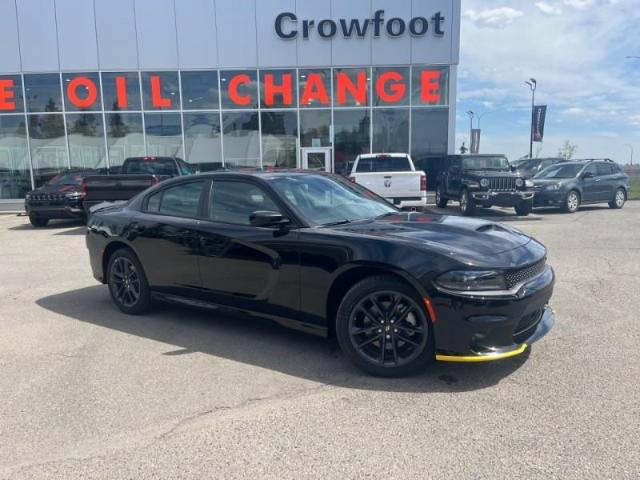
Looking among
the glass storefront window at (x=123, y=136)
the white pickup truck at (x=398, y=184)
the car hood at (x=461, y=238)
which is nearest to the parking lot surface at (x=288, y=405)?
the car hood at (x=461, y=238)

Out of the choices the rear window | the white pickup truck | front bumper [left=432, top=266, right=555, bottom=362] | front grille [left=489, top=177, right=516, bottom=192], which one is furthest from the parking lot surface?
front grille [left=489, top=177, right=516, bottom=192]

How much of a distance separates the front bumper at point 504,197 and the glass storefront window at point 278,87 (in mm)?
10019

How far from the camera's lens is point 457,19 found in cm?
2008

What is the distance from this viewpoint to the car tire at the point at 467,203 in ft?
48.1

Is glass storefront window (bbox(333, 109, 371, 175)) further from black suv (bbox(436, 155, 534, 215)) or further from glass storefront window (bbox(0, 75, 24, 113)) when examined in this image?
glass storefront window (bbox(0, 75, 24, 113))

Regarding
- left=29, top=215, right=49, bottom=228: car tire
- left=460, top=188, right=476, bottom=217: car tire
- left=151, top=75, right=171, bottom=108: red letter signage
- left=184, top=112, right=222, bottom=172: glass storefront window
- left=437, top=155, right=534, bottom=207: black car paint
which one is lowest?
left=29, top=215, right=49, bottom=228: car tire

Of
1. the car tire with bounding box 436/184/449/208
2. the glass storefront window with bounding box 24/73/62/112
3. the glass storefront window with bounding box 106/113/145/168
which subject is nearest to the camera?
the car tire with bounding box 436/184/449/208

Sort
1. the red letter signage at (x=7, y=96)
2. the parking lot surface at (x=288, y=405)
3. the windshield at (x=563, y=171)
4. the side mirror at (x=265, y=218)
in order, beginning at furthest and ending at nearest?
the red letter signage at (x=7, y=96) → the windshield at (x=563, y=171) → the side mirror at (x=265, y=218) → the parking lot surface at (x=288, y=405)

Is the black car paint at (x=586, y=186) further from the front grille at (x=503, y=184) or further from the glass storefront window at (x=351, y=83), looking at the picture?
the glass storefront window at (x=351, y=83)

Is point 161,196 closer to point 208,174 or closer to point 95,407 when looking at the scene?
point 208,174

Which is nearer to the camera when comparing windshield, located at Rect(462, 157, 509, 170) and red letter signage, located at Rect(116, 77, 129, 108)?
windshield, located at Rect(462, 157, 509, 170)

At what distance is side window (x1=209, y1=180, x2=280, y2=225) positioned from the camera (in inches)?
180

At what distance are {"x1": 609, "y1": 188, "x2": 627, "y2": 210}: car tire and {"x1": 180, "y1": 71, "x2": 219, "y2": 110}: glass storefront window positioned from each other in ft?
51.4

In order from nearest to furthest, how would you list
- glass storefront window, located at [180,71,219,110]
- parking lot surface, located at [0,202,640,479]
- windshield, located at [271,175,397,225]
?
1. parking lot surface, located at [0,202,640,479]
2. windshield, located at [271,175,397,225]
3. glass storefront window, located at [180,71,219,110]
